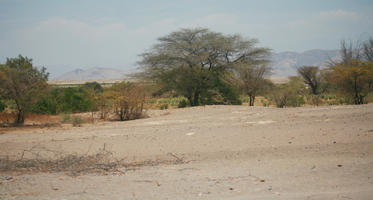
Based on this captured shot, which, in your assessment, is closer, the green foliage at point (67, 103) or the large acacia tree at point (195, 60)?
the green foliage at point (67, 103)

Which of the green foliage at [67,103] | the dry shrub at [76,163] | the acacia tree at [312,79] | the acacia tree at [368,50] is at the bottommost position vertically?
the dry shrub at [76,163]

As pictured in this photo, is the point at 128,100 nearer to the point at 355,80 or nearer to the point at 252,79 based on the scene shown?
the point at 252,79

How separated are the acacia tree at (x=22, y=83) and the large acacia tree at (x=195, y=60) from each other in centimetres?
1063

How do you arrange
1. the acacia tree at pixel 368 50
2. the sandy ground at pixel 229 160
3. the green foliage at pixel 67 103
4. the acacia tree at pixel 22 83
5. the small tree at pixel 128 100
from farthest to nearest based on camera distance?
the acacia tree at pixel 368 50
the green foliage at pixel 67 103
the small tree at pixel 128 100
the acacia tree at pixel 22 83
the sandy ground at pixel 229 160

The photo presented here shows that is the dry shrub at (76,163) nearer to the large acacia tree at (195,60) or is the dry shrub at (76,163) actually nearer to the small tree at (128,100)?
the small tree at (128,100)

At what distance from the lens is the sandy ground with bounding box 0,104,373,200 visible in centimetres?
477

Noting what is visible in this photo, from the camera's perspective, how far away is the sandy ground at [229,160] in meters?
4.77

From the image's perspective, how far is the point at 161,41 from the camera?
83.3ft

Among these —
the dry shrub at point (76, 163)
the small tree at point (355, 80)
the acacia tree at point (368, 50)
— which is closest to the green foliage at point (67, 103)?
the dry shrub at point (76, 163)

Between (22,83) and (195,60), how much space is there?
41.3 feet

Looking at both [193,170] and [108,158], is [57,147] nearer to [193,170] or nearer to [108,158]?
[108,158]

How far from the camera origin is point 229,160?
6.75m

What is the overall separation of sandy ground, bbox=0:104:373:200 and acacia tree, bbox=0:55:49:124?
3997 mm

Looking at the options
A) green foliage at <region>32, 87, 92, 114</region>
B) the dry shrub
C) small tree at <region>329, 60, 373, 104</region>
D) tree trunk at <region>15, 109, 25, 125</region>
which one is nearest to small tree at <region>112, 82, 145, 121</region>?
tree trunk at <region>15, 109, 25, 125</region>
